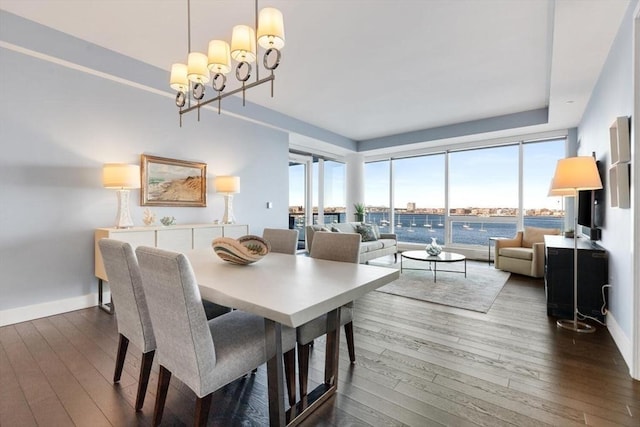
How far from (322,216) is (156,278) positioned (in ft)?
20.2

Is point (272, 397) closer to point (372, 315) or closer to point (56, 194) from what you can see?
point (372, 315)

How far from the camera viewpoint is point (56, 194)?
310 cm

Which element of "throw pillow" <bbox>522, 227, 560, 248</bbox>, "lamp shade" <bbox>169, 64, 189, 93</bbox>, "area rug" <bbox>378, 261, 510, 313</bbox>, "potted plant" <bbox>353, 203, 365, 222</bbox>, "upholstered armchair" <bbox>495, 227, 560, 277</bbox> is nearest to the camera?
"lamp shade" <bbox>169, 64, 189, 93</bbox>

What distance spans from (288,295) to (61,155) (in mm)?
3258

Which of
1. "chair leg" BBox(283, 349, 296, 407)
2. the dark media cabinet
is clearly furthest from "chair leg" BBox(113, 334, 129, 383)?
the dark media cabinet

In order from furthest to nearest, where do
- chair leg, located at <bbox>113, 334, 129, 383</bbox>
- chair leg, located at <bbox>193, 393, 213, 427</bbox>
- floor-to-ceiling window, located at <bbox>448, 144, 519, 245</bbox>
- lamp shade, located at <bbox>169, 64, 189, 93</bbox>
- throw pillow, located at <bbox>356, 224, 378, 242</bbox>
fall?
floor-to-ceiling window, located at <bbox>448, 144, 519, 245</bbox> < throw pillow, located at <bbox>356, 224, 378, 242</bbox> < lamp shade, located at <bbox>169, 64, 189, 93</bbox> < chair leg, located at <bbox>113, 334, 129, 383</bbox> < chair leg, located at <bbox>193, 393, 213, 427</bbox>

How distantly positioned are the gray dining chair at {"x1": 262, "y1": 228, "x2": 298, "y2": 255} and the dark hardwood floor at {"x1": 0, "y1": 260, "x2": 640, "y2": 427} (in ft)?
2.93

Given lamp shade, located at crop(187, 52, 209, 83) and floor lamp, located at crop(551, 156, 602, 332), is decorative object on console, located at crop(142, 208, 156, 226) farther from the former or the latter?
floor lamp, located at crop(551, 156, 602, 332)

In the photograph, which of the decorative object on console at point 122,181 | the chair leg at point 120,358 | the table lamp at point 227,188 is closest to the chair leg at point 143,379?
the chair leg at point 120,358

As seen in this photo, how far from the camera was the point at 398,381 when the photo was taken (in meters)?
1.92

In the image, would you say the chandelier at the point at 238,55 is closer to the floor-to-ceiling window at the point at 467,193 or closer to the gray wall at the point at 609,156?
the gray wall at the point at 609,156

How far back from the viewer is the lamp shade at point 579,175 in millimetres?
2760

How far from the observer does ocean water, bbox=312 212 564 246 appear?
19.3 feet

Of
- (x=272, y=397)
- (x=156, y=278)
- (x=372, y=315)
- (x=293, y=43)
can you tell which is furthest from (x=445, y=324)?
(x=293, y=43)
